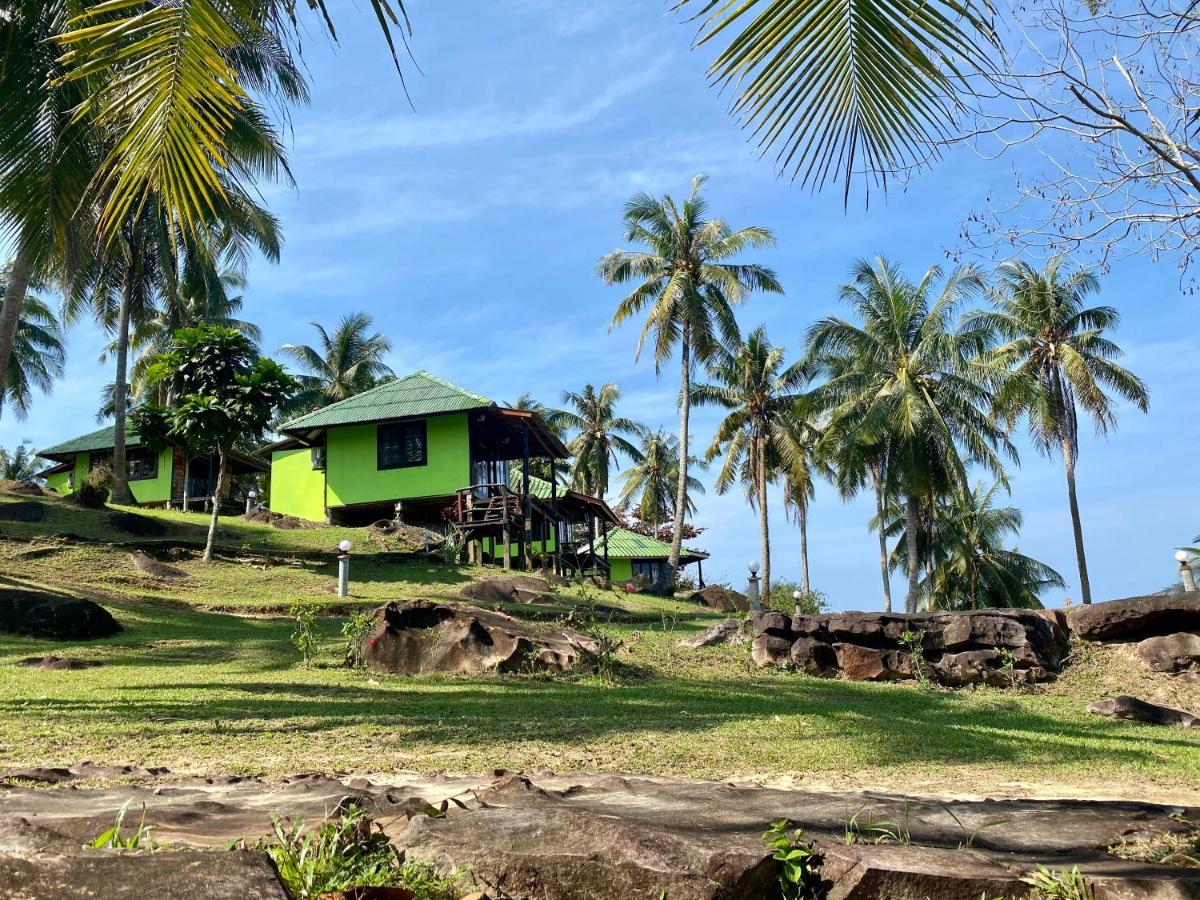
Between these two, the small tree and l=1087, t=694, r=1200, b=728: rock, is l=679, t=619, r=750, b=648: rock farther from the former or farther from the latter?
the small tree

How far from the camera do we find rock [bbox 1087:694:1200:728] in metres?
12.4

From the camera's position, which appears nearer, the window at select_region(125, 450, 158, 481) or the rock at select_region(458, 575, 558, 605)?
the rock at select_region(458, 575, 558, 605)

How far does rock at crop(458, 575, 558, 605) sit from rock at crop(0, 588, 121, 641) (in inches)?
289

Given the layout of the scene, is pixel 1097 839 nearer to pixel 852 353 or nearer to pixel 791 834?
pixel 791 834

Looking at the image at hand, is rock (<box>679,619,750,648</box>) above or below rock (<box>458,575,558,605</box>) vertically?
Result: below

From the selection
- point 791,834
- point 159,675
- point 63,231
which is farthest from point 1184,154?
point 159,675

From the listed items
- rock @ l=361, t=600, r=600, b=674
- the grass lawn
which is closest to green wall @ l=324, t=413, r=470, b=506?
the grass lawn

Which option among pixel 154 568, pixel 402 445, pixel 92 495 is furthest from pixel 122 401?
pixel 154 568

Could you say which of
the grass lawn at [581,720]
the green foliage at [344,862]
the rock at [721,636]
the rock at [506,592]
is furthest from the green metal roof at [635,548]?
the green foliage at [344,862]

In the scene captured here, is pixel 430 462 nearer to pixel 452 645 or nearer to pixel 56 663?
pixel 452 645

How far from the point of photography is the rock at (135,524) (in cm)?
2411

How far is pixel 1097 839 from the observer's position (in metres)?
4.04

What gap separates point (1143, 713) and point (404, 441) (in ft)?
76.3

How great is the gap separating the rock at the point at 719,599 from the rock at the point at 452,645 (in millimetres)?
17291
